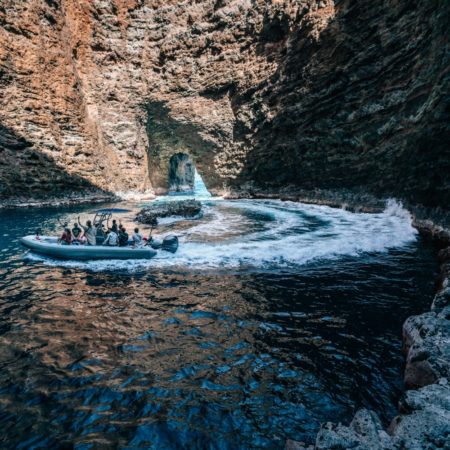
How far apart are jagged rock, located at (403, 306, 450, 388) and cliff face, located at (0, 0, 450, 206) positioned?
1035 centimetres

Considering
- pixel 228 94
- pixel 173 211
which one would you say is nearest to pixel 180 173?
pixel 228 94

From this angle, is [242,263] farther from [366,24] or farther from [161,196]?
[161,196]

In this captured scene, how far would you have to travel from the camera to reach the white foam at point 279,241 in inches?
443

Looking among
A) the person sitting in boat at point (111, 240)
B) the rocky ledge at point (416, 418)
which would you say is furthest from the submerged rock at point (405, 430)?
the person sitting in boat at point (111, 240)

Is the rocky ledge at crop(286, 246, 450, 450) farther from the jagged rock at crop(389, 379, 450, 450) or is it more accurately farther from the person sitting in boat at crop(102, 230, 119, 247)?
the person sitting in boat at crop(102, 230, 119, 247)

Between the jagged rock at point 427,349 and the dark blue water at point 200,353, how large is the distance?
34 centimetres

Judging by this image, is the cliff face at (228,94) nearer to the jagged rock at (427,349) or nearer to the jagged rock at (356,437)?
the jagged rock at (427,349)

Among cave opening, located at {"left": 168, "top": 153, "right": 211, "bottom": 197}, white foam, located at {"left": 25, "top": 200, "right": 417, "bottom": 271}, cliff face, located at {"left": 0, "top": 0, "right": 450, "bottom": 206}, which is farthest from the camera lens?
cave opening, located at {"left": 168, "top": 153, "right": 211, "bottom": 197}

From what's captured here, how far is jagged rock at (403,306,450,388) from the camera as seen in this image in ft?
13.8

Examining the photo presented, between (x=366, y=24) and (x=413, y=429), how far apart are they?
25288mm

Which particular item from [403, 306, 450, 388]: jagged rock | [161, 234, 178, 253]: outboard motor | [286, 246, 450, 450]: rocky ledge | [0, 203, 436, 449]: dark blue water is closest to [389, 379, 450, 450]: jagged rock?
[286, 246, 450, 450]: rocky ledge

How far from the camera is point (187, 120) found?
1433 inches

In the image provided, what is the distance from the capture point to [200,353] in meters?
5.59

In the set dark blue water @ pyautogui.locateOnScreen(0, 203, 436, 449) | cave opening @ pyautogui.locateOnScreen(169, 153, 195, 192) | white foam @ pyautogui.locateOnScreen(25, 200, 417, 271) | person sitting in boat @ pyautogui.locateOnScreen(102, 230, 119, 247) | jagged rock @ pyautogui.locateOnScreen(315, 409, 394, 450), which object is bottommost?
dark blue water @ pyautogui.locateOnScreen(0, 203, 436, 449)
